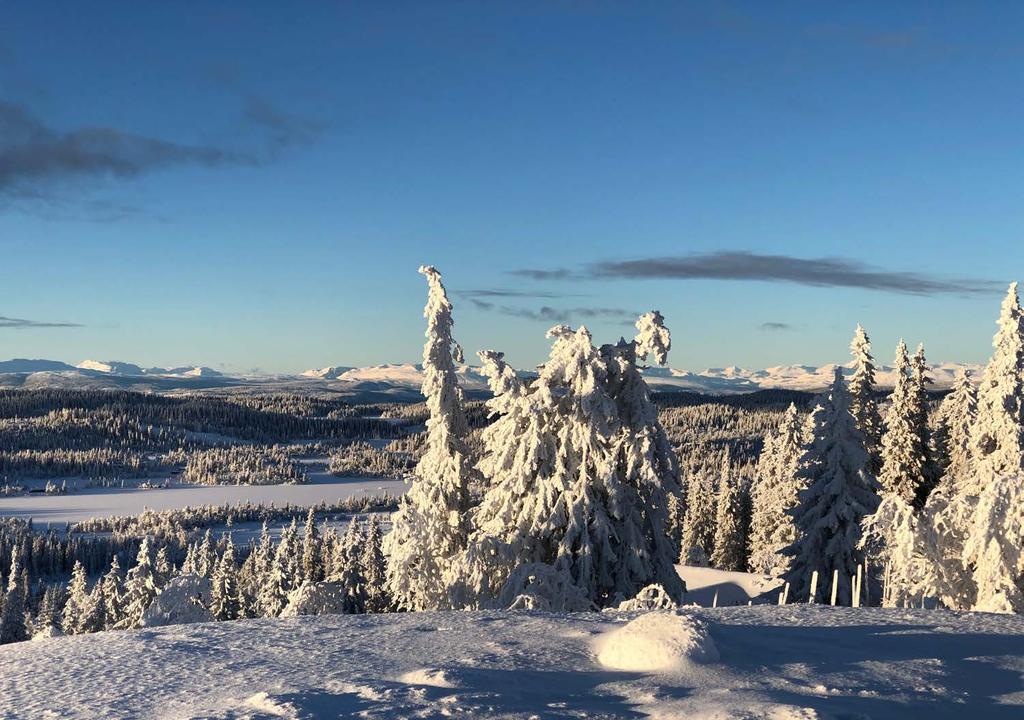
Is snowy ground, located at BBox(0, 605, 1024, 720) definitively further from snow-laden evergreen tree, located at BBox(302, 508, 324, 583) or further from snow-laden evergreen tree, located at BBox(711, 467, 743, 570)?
snow-laden evergreen tree, located at BBox(302, 508, 324, 583)

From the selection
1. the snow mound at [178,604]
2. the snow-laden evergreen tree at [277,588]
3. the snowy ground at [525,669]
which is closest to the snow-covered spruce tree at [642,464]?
the snowy ground at [525,669]

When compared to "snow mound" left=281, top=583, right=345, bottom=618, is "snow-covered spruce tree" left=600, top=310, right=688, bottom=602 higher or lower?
higher

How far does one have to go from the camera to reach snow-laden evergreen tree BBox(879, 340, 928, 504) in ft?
115

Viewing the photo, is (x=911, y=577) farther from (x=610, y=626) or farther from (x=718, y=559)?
(x=718, y=559)

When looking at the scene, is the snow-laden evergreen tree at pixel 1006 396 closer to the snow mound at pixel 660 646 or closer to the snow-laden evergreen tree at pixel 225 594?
the snow mound at pixel 660 646

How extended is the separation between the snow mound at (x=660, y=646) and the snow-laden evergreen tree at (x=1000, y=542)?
1559 cm

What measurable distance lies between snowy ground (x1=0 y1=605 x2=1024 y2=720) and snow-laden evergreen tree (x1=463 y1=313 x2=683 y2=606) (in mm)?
8521

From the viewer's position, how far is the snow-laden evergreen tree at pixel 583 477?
60.4ft

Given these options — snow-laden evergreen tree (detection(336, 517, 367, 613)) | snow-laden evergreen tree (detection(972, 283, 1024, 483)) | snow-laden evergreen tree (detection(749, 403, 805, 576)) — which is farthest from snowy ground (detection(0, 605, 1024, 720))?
snow-laden evergreen tree (detection(336, 517, 367, 613))

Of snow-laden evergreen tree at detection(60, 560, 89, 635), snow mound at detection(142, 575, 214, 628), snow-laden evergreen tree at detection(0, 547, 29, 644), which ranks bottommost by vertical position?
snow-laden evergreen tree at detection(0, 547, 29, 644)

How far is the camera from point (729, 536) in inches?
2202

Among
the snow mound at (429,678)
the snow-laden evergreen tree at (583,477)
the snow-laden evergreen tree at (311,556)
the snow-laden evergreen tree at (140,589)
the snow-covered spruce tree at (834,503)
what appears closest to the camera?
the snow mound at (429,678)

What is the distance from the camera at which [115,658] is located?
824 centimetres

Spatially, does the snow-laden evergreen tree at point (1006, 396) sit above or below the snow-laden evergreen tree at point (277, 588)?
above
